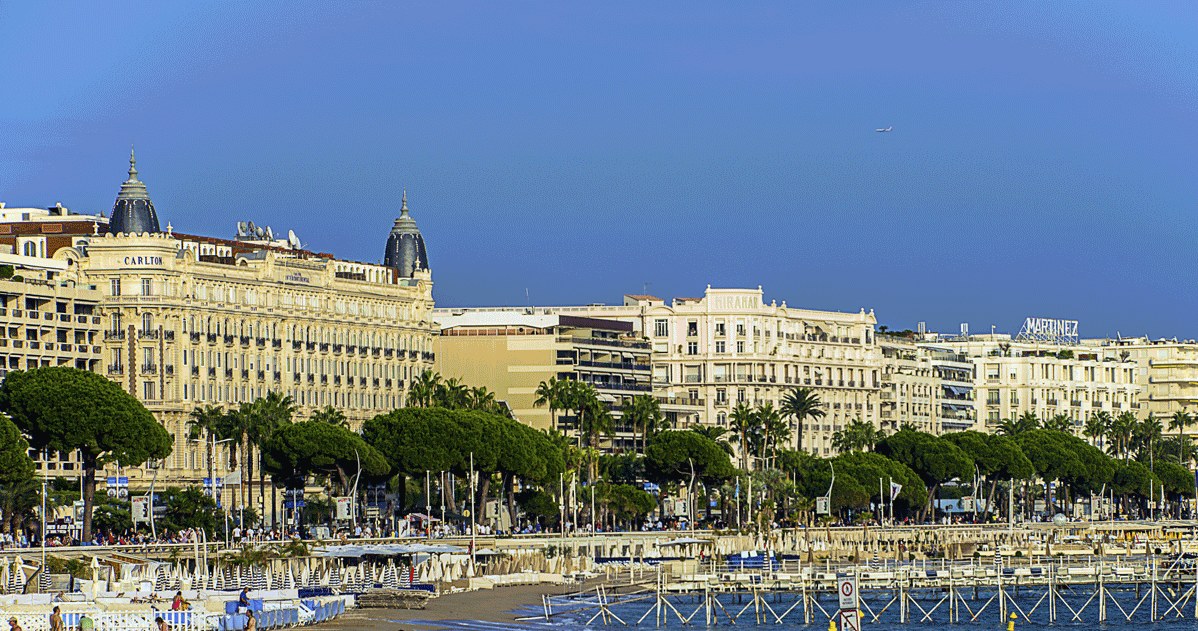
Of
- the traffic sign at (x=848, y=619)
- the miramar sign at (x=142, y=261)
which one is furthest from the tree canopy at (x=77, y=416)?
the traffic sign at (x=848, y=619)

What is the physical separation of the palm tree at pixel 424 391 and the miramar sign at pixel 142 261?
2337cm

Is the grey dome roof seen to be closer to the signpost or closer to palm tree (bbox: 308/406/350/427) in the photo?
palm tree (bbox: 308/406/350/427)

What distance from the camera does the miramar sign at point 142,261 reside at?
575ft

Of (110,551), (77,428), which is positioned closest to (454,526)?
(77,428)

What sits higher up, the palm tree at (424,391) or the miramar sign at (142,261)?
the miramar sign at (142,261)

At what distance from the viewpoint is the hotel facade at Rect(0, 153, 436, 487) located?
171 m

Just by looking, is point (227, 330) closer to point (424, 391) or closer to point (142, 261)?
point (142, 261)

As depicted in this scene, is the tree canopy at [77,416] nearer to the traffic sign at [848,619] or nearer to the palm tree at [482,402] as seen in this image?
the palm tree at [482,402]

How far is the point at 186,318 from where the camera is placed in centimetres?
17550

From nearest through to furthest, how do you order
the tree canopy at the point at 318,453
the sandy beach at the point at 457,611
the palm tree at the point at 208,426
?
the sandy beach at the point at 457,611, the tree canopy at the point at 318,453, the palm tree at the point at 208,426

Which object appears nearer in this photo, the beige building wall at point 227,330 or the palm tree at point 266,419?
the palm tree at point 266,419

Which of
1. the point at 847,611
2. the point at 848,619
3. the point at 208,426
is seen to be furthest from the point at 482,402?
the point at 848,619

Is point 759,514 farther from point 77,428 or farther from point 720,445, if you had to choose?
point 77,428

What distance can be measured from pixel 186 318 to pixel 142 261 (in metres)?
4.83
